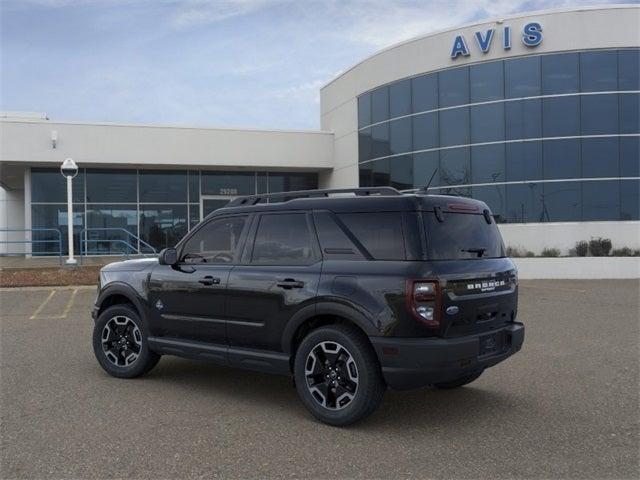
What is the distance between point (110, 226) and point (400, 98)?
42.0 feet

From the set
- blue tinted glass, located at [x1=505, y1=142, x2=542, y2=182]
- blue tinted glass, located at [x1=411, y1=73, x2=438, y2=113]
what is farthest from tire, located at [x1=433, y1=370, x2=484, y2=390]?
blue tinted glass, located at [x1=411, y1=73, x2=438, y2=113]

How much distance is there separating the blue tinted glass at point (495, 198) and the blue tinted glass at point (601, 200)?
2554mm

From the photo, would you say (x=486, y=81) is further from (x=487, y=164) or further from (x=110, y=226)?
(x=110, y=226)

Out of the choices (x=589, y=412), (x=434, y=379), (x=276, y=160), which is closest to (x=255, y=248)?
(x=434, y=379)

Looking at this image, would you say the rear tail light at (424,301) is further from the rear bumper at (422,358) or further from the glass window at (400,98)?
the glass window at (400,98)

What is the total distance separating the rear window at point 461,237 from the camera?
4.93 meters

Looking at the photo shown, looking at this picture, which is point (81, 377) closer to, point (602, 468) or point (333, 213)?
point (333, 213)

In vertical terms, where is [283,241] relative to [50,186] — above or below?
below

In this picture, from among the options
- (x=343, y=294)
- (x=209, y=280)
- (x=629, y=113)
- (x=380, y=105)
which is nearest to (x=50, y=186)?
(x=380, y=105)

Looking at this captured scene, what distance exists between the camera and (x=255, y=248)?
5789 mm

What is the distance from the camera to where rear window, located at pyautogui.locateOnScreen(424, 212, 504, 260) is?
4934 mm

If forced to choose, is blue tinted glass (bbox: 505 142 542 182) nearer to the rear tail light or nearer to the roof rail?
the roof rail

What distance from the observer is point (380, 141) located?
2477cm

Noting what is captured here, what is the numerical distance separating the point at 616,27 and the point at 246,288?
1955 cm
